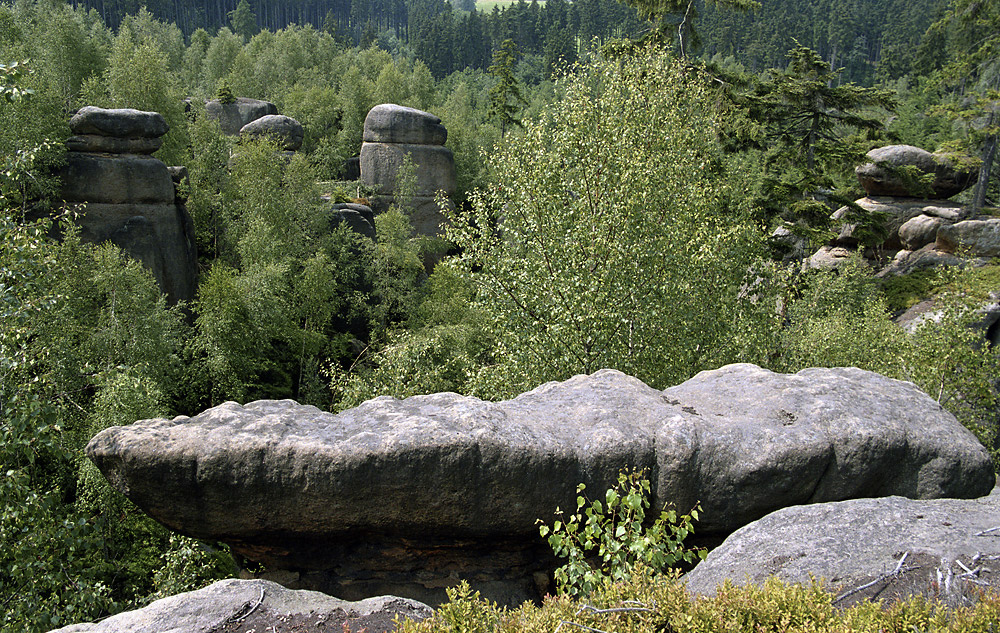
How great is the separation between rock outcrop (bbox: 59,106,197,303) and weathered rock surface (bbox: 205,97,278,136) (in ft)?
48.8

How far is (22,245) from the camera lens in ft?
24.8

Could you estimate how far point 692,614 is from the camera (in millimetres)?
4543

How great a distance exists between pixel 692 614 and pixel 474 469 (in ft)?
10.9

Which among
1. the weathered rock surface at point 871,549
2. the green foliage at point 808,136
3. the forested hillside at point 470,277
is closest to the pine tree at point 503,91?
the forested hillside at point 470,277

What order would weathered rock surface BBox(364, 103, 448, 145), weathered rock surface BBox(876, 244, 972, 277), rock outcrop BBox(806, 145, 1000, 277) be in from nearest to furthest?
1. weathered rock surface BBox(876, 244, 972, 277)
2. rock outcrop BBox(806, 145, 1000, 277)
3. weathered rock surface BBox(364, 103, 448, 145)

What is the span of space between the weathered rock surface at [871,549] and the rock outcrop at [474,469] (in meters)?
0.69

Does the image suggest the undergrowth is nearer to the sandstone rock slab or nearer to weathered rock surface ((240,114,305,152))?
the sandstone rock slab

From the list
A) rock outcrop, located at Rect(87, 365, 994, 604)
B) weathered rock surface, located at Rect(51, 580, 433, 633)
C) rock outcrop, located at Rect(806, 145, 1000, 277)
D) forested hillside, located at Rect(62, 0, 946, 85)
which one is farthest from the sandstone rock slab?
forested hillside, located at Rect(62, 0, 946, 85)

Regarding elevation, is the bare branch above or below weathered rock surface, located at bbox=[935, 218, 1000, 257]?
above

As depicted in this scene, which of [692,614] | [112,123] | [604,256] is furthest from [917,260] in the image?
Result: [112,123]

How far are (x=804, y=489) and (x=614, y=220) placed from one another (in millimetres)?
6391

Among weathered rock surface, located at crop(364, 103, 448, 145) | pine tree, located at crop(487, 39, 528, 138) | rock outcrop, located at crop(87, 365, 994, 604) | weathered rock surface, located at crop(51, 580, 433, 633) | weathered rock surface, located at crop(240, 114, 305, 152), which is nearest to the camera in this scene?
weathered rock surface, located at crop(51, 580, 433, 633)

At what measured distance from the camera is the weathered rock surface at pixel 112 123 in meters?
24.4

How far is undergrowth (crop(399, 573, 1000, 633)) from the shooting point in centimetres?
443
